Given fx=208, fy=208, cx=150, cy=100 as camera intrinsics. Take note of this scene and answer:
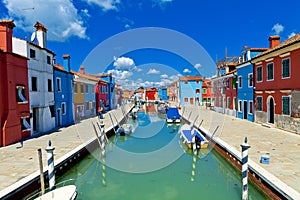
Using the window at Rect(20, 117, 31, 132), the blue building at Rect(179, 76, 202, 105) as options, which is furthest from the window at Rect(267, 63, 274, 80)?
the blue building at Rect(179, 76, 202, 105)

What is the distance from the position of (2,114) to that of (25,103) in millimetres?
2326

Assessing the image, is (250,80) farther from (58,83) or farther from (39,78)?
(39,78)

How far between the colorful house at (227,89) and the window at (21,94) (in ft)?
74.1

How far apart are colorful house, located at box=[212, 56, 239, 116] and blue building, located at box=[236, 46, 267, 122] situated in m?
1.77

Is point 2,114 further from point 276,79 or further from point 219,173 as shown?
point 276,79

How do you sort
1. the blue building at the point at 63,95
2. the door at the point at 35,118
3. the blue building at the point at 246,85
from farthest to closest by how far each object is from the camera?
the blue building at the point at 246,85 < the blue building at the point at 63,95 < the door at the point at 35,118

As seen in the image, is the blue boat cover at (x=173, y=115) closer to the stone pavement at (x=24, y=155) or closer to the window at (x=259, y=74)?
the window at (x=259, y=74)

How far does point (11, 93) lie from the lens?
13.1 metres

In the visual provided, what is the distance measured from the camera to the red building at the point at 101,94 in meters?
36.1

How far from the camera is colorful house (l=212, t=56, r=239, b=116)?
27.0m

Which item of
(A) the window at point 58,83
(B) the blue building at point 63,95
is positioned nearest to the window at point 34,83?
(B) the blue building at point 63,95

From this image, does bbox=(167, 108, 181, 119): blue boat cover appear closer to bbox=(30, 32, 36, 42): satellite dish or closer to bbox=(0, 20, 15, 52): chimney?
bbox=(30, 32, 36, 42): satellite dish

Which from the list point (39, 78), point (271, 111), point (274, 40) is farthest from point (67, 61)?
point (274, 40)

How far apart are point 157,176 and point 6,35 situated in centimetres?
1276
